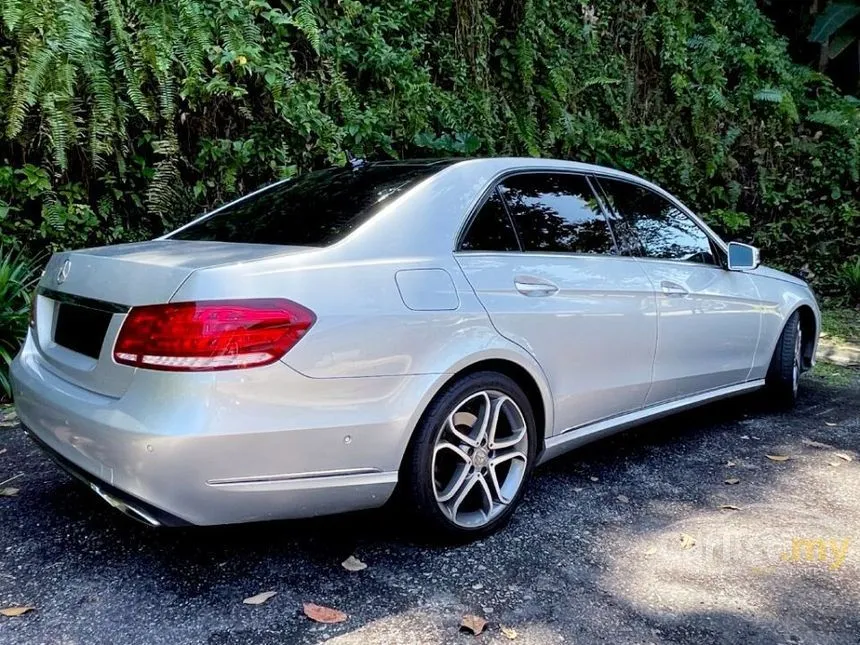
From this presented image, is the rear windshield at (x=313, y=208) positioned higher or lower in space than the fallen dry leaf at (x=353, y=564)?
higher

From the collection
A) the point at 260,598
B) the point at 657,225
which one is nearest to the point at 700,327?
the point at 657,225

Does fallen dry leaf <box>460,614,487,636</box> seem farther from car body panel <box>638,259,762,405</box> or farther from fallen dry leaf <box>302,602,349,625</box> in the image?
car body panel <box>638,259,762,405</box>

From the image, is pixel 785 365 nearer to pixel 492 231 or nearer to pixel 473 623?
pixel 492 231

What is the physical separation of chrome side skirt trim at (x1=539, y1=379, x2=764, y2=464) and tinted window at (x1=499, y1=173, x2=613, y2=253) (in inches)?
31.7

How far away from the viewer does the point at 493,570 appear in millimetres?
2389

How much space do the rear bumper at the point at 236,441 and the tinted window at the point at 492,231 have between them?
0.62m

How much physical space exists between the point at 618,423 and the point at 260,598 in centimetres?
182

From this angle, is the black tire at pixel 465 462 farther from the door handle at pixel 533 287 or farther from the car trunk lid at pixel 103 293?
the car trunk lid at pixel 103 293

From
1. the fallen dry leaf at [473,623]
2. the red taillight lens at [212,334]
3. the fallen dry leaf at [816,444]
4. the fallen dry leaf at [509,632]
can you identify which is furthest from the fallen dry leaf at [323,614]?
the fallen dry leaf at [816,444]

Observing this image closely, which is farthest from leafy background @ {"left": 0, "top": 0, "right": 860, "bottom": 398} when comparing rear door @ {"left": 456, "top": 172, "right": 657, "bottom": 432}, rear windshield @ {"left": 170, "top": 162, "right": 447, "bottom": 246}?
rear door @ {"left": 456, "top": 172, "right": 657, "bottom": 432}

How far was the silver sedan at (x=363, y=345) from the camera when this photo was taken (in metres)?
1.99

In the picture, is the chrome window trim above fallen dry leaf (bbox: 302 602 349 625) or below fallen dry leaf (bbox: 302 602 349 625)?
above

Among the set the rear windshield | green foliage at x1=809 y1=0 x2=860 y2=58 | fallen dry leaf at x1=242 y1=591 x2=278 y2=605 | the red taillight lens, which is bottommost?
fallen dry leaf at x1=242 y1=591 x2=278 y2=605

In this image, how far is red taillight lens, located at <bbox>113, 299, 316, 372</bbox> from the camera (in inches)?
77.3
